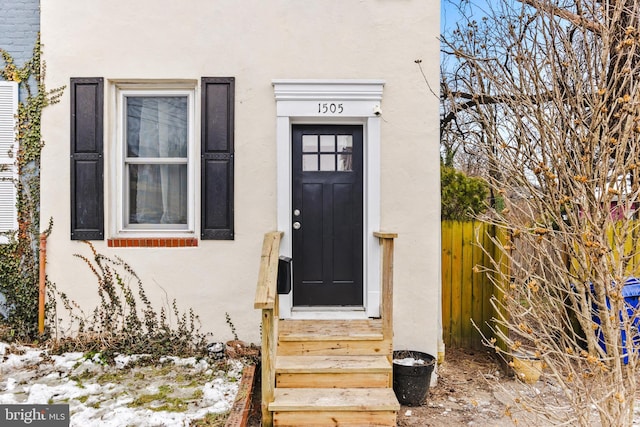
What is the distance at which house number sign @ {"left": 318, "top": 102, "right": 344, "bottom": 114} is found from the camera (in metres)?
4.42

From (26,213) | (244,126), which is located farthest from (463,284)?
(26,213)

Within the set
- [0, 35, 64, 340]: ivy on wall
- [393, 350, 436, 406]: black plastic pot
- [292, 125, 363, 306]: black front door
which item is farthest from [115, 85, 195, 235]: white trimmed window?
[393, 350, 436, 406]: black plastic pot

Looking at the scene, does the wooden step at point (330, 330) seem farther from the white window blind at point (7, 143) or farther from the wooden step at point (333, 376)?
the white window blind at point (7, 143)

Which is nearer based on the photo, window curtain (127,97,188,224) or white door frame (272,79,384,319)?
white door frame (272,79,384,319)

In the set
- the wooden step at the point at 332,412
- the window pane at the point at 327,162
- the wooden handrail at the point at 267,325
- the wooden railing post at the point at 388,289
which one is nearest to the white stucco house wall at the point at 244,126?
the window pane at the point at 327,162

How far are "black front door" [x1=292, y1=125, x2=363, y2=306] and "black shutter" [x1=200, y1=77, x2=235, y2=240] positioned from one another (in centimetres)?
68

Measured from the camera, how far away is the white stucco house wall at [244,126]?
4414 millimetres

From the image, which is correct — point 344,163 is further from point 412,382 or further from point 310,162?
point 412,382

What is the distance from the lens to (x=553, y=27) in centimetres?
277

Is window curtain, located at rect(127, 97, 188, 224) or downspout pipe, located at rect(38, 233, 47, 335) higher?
window curtain, located at rect(127, 97, 188, 224)

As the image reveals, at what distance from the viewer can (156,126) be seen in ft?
15.2

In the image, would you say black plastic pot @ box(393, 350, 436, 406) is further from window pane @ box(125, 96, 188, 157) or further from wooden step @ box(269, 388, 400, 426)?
window pane @ box(125, 96, 188, 157)

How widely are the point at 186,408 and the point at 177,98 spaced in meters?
3.04

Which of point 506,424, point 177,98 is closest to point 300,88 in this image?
point 177,98
